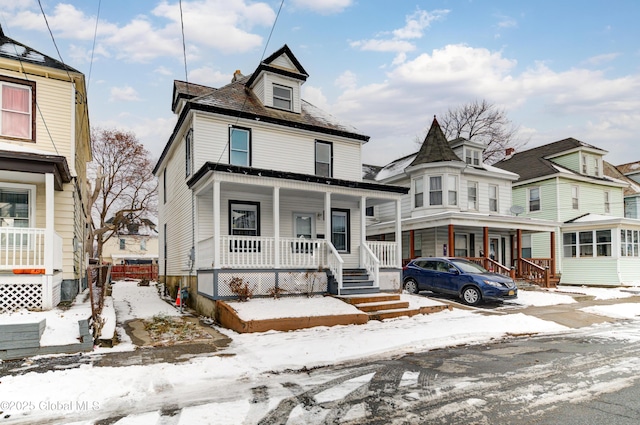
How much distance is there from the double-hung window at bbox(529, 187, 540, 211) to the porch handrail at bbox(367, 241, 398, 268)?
15.3m

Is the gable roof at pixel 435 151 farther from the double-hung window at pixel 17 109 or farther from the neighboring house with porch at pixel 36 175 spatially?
the double-hung window at pixel 17 109

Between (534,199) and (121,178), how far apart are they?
29871mm

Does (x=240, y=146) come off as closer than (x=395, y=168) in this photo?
Yes

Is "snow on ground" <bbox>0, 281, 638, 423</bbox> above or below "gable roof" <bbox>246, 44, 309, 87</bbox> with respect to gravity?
below

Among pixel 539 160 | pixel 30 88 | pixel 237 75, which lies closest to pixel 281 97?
pixel 237 75

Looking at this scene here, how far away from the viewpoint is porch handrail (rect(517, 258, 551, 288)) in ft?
65.7

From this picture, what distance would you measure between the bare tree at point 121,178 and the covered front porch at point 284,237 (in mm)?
20700

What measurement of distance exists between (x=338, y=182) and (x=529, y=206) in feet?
57.6

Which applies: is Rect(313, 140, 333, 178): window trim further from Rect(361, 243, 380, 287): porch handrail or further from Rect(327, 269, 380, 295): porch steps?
Rect(327, 269, 380, 295): porch steps

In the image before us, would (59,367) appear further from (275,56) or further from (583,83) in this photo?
(583,83)

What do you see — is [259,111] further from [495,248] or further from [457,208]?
[495,248]

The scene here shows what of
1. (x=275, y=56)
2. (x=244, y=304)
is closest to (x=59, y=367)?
(x=244, y=304)

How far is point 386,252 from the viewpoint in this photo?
576 inches

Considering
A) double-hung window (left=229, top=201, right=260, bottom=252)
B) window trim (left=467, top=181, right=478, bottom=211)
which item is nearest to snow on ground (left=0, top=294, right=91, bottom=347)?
double-hung window (left=229, top=201, right=260, bottom=252)
